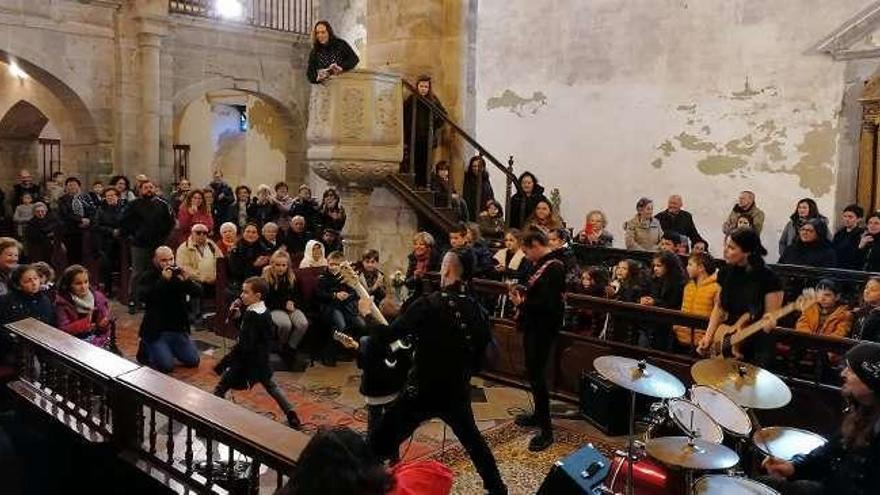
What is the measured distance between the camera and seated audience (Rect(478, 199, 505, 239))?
9.25m

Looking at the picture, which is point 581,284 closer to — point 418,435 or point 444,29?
point 418,435

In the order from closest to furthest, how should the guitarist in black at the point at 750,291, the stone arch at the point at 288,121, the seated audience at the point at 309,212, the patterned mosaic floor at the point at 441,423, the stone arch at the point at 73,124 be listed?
the guitarist in black at the point at 750,291 → the patterned mosaic floor at the point at 441,423 → the seated audience at the point at 309,212 → the stone arch at the point at 73,124 → the stone arch at the point at 288,121

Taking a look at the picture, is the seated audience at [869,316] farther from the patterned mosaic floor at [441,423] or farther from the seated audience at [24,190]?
the seated audience at [24,190]

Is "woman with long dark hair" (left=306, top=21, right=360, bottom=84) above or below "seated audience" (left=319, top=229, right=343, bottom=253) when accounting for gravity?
above

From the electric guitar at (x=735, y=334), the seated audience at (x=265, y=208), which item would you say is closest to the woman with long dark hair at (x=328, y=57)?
the seated audience at (x=265, y=208)

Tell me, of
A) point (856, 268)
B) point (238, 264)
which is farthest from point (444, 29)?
point (856, 268)

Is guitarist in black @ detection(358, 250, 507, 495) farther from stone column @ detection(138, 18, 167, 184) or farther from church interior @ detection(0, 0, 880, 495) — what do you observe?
stone column @ detection(138, 18, 167, 184)

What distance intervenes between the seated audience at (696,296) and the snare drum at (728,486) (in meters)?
3.30

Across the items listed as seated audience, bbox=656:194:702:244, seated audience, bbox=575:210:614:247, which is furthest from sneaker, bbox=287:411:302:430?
seated audience, bbox=656:194:702:244

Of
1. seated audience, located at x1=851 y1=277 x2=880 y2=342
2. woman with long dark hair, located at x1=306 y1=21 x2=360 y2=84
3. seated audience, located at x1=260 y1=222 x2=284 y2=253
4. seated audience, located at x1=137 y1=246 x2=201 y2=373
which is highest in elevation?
woman with long dark hair, located at x1=306 y1=21 x2=360 y2=84

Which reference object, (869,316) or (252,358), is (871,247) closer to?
(869,316)

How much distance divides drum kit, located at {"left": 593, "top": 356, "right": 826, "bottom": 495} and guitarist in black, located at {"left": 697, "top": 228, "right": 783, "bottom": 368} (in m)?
0.91

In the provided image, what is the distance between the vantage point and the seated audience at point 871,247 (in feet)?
25.4

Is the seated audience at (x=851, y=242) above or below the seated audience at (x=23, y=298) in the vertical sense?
above
